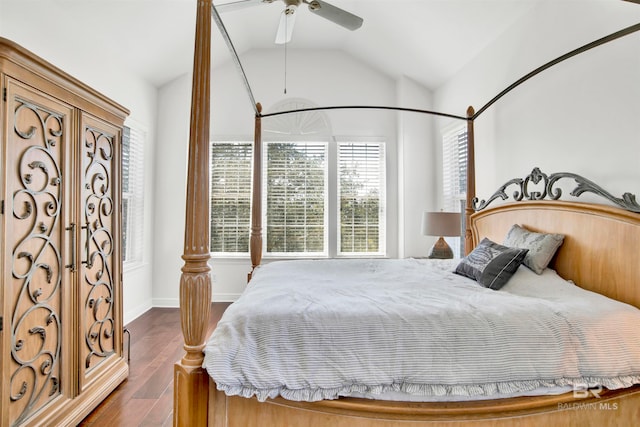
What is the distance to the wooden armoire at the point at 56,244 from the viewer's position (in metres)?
1.48

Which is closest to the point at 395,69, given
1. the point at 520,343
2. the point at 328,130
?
the point at 328,130

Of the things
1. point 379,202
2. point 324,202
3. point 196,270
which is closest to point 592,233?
point 196,270

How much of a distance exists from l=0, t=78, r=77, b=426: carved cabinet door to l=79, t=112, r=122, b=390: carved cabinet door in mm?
117

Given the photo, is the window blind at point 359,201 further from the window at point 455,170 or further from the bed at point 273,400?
the bed at point 273,400

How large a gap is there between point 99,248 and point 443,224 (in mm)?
2983

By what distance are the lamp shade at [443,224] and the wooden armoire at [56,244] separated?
281cm

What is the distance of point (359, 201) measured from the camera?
4.49 m

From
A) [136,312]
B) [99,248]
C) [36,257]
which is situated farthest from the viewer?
[136,312]

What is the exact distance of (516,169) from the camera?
2.68m

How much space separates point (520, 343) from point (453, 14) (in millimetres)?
2938

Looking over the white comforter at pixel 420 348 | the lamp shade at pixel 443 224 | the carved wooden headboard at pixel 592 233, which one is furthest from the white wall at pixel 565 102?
the white comforter at pixel 420 348

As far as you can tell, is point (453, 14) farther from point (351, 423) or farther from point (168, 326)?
point (168, 326)

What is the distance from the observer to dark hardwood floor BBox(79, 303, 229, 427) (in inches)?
77.2
